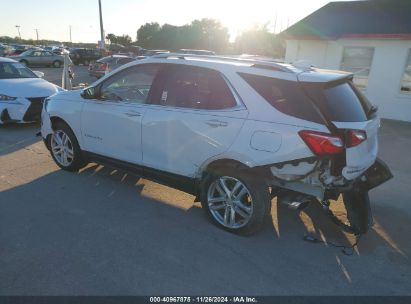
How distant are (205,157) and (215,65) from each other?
1039mm

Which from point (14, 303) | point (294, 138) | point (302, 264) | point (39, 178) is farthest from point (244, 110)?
point (39, 178)

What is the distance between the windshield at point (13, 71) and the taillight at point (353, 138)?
8.59m

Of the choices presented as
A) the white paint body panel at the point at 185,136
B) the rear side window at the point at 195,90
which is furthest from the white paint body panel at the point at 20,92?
the rear side window at the point at 195,90

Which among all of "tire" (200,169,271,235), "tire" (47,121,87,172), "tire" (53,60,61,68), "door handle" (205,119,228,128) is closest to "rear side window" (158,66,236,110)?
"door handle" (205,119,228,128)

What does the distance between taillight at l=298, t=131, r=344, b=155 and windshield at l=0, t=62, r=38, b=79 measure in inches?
328

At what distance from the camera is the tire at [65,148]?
532 cm

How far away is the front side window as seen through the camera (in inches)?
175

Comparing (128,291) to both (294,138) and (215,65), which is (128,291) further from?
(215,65)

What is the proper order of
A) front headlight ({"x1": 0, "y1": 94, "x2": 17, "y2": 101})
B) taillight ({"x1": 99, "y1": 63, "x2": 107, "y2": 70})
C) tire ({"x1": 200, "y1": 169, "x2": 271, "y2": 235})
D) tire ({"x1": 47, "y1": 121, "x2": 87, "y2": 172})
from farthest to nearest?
1. taillight ({"x1": 99, "y1": 63, "x2": 107, "y2": 70})
2. front headlight ({"x1": 0, "y1": 94, "x2": 17, "y2": 101})
3. tire ({"x1": 47, "y1": 121, "x2": 87, "y2": 172})
4. tire ({"x1": 200, "y1": 169, "x2": 271, "y2": 235})

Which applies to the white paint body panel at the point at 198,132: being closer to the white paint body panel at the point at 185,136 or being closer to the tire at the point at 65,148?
the white paint body panel at the point at 185,136

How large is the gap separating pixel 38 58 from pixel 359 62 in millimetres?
25858

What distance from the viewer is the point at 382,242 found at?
3.91 m

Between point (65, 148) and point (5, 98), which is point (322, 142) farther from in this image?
point (5, 98)

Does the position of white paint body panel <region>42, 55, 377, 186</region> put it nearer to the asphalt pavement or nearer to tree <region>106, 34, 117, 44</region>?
the asphalt pavement
